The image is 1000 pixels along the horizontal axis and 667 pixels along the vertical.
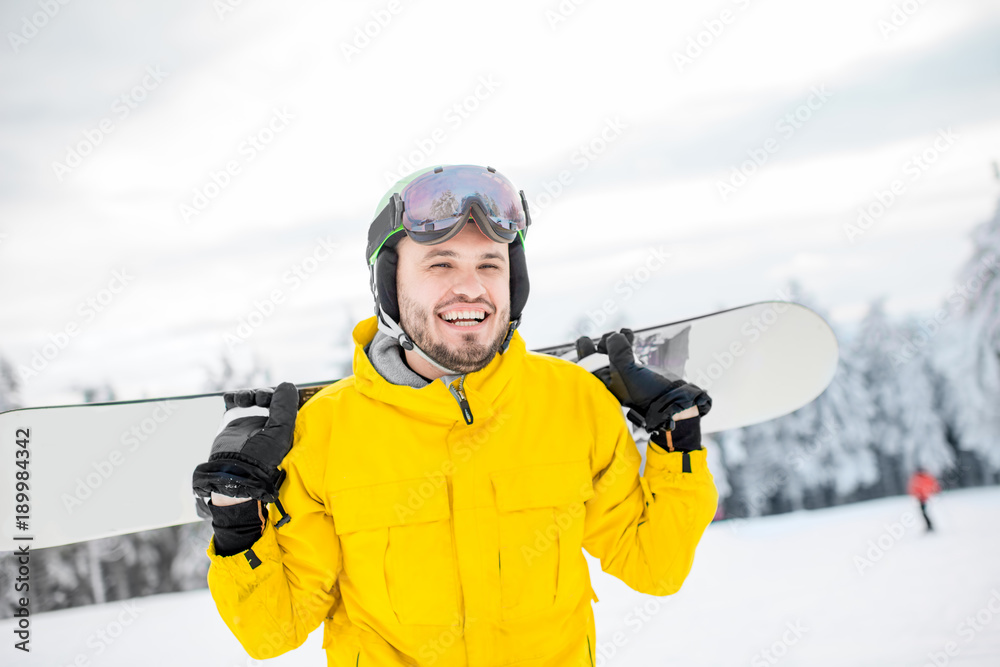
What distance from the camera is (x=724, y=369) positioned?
14.5 ft

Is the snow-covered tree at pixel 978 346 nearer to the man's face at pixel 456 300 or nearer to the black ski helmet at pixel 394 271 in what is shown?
the black ski helmet at pixel 394 271

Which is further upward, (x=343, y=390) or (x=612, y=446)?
(x=343, y=390)

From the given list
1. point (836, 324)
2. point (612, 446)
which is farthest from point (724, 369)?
point (836, 324)

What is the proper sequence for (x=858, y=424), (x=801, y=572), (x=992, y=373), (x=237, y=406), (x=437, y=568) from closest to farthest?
(x=437, y=568) → (x=237, y=406) → (x=801, y=572) → (x=992, y=373) → (x=858, y=424)

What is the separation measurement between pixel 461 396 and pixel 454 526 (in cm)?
43

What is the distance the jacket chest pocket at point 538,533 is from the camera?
6.69 ft

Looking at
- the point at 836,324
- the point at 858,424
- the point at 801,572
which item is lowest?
the point at 801,572

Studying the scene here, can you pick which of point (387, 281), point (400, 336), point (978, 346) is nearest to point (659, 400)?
point (400, 336)

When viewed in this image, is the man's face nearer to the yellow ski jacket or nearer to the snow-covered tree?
the yellow ski jacket

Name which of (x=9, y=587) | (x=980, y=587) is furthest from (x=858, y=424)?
(x=9, y=587)

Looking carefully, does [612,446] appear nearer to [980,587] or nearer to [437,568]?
[437,568]

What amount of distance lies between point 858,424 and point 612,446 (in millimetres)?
25391

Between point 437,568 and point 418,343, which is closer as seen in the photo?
point 437,568

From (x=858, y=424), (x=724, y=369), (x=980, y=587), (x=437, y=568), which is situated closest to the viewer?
(x=437, y=568)
